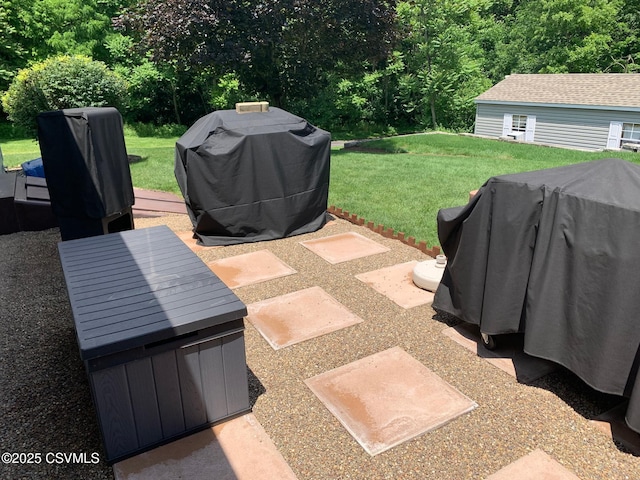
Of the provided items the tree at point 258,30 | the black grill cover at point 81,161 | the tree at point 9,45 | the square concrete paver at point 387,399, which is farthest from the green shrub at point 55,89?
the tree at point 9,45

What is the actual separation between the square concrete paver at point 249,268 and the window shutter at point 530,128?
21.6 metres

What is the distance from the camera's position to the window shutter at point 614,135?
20.9m

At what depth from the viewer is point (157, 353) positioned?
3.08 meters

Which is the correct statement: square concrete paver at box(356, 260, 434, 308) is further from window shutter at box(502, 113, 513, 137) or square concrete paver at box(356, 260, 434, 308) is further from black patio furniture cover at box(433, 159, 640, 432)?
window shutter at box(502, 113, 513, 137)

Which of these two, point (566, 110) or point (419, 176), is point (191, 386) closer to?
point (419, 176)

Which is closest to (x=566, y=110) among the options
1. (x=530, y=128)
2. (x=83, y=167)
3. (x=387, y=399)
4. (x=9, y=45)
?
(x=530, y=128)

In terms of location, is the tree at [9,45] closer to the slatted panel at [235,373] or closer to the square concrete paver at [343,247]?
the square concrete paver at [343,247]

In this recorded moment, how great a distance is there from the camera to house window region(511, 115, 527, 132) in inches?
974

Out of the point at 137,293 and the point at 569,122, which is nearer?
the point at 137,293

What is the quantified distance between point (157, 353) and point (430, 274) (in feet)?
11.5

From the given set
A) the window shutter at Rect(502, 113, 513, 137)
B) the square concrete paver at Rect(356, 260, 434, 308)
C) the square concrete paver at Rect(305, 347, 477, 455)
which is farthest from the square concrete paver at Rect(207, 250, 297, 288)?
the window shutter at Rect(502, 113, 513, 137)

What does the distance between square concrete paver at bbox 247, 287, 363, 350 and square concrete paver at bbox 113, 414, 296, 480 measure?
1.27 meters

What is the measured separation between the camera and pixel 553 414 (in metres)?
3.54

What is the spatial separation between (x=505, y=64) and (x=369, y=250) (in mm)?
33410
